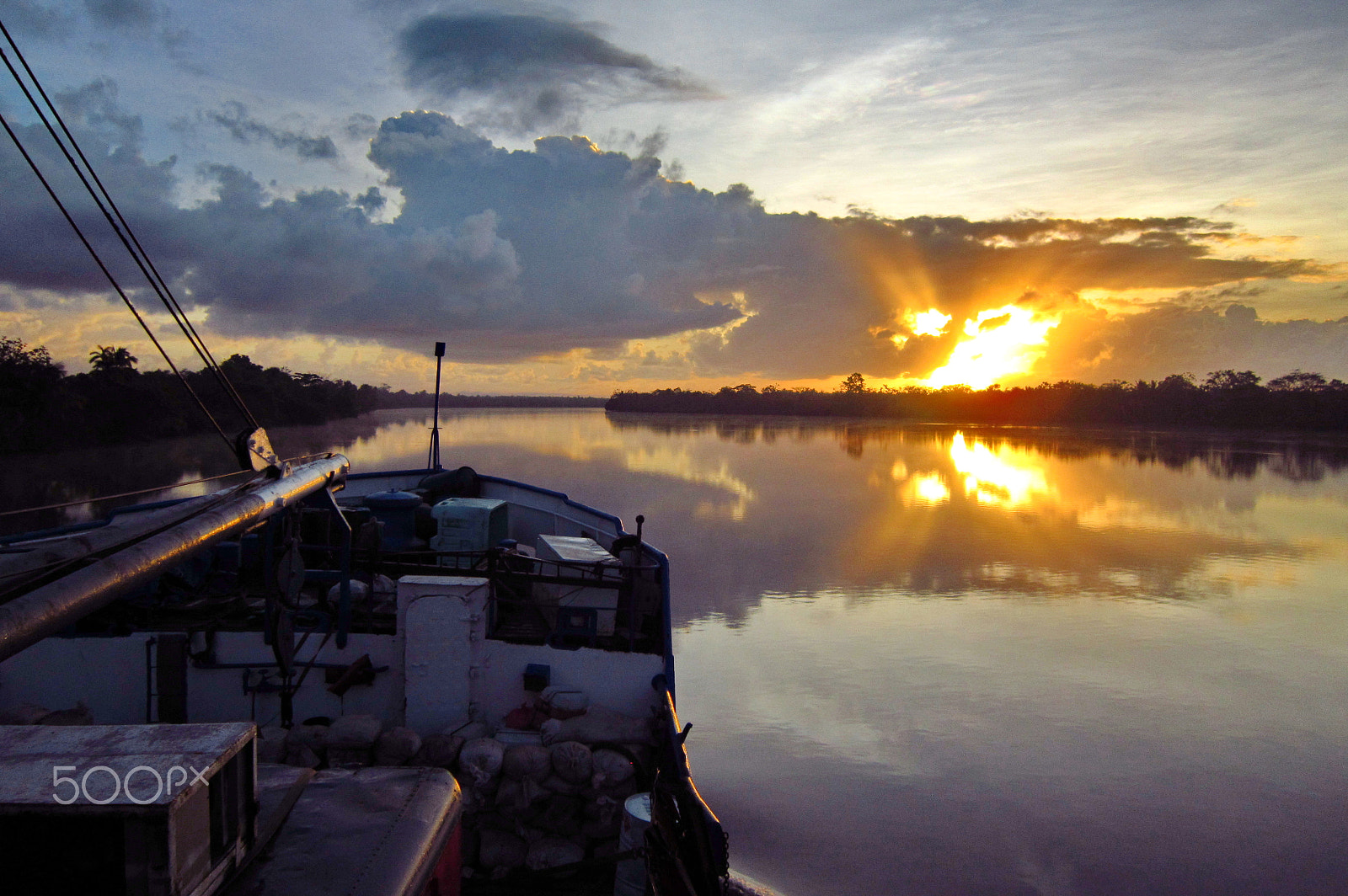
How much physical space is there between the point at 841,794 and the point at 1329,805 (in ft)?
19.7

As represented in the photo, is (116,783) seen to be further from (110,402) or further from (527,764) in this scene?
(110,402)

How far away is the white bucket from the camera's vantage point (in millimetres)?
6242

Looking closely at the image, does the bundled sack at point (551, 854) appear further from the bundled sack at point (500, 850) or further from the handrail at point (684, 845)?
the handrail at point (684, 845)

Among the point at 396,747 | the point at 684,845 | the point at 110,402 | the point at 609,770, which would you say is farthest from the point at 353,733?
the point at 110,402

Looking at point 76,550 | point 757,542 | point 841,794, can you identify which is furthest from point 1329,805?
point 757,542

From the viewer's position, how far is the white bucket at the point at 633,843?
6.24m

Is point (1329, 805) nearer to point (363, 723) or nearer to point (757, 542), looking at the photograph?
point (363, 723)

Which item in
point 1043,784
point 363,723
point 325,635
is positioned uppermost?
point 325,635

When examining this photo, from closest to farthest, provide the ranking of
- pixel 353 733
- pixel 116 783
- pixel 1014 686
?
pixel 116 783 → pixel 353 733 → pixel 1014 686

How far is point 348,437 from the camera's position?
69.3m

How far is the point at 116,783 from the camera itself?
3094 mm

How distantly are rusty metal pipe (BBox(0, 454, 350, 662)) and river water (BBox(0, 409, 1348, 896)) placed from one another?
6.10 metres

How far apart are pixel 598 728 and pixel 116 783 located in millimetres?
4912

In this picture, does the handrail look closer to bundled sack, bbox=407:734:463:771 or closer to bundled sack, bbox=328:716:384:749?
bundled sack, bbox=407:734:463:771
